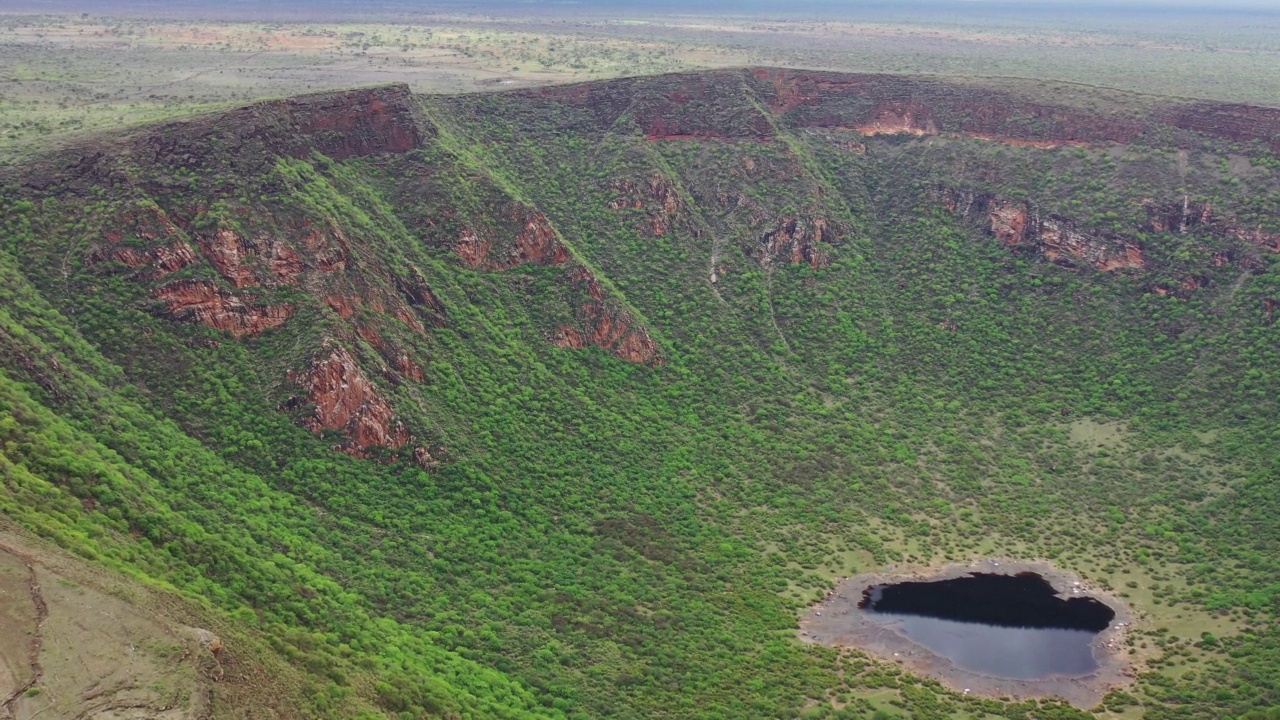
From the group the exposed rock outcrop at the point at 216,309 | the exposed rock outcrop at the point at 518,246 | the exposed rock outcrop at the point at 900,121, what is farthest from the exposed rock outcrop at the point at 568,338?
the exposed rock outcrop at the point at 900,121

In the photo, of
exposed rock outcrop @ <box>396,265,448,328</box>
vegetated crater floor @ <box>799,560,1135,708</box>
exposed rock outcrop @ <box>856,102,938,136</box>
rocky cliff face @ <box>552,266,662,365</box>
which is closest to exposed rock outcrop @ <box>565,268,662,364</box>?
rocky cliff face @ <box>552,266,662,365</box>

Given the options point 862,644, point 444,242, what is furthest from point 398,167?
point 862,644

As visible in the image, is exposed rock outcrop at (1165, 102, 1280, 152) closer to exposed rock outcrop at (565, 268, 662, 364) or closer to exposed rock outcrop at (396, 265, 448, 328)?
exposed rock outcrop at (565, 268, 662, 364)

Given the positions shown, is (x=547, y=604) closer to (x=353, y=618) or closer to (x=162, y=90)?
(x=353, y=618)

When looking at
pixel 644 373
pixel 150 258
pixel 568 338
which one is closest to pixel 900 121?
pixel 644 373

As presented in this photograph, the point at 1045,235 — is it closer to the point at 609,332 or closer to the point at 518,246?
the point at 609,332

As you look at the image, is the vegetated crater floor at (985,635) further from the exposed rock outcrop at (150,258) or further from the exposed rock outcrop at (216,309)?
the exposed rock outcrop at (150,258)
